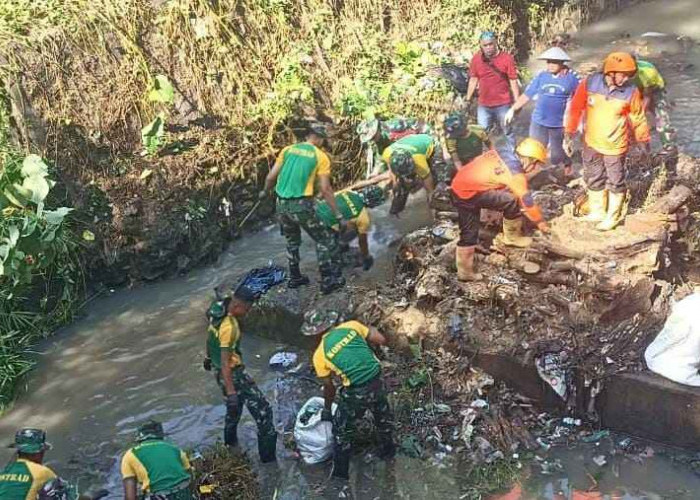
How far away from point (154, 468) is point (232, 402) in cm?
130

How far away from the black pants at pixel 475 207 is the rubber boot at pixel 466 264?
58 millimetres

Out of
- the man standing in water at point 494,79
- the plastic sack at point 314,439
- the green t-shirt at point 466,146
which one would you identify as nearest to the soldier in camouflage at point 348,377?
the plastic sack at point 314,439

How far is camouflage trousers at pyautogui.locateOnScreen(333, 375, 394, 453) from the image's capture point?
21.4 feet

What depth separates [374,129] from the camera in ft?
36.5

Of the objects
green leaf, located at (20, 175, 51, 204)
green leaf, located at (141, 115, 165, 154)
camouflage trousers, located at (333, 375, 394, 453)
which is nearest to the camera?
camouflage trousers, located at (333, 375, 394, 453)

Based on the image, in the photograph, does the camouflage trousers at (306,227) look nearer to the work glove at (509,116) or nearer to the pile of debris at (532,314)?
the pile of debris at (532,314)

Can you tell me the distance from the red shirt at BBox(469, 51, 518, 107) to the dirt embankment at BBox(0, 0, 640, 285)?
81.8 inches

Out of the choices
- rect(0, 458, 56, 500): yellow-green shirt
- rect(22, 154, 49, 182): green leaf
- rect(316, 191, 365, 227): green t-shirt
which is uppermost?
rect(22, 154, 49, 182): green leaf

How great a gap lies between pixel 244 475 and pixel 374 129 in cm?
589

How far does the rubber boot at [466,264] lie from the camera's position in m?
8.12

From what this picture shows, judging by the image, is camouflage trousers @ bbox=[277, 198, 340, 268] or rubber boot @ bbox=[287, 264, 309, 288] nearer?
camouflage trousers @ bbox=[277, 198, 340, 268]

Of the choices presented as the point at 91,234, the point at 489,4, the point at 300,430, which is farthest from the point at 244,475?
the point at 489,4

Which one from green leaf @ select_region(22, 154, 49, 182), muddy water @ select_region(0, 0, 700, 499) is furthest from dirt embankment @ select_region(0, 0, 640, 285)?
muddy water @ select_region(0, 0, 700, 499)

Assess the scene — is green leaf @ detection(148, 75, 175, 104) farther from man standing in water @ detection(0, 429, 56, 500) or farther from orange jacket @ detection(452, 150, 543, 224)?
man standing in water @ detection(0, 429, 56, 500)
